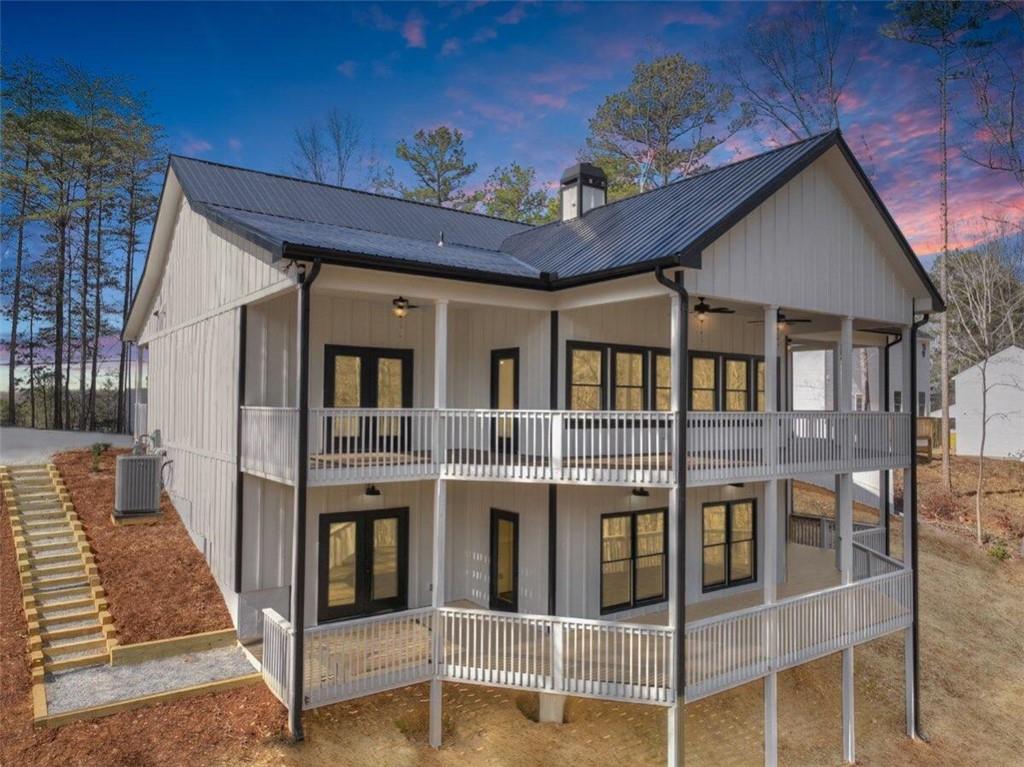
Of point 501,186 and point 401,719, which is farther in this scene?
point 501,186

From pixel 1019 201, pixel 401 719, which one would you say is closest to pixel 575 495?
pixel 401 719

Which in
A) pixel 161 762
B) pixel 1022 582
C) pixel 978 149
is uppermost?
pixel 978 149

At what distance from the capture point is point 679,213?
10.9 meters

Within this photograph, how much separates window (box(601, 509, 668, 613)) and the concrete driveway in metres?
16.4

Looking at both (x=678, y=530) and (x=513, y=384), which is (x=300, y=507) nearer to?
(x=513, y=384)

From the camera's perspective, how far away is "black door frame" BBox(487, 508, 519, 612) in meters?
11.3

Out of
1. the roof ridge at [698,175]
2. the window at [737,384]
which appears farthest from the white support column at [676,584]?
the window at [737,384]

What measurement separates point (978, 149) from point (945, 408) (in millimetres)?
Result: 9907

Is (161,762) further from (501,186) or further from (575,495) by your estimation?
(501,186)

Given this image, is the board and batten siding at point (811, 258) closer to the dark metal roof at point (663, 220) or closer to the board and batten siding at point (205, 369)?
the dark metal roof at point (663, 220)

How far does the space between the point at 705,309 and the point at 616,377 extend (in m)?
2.12

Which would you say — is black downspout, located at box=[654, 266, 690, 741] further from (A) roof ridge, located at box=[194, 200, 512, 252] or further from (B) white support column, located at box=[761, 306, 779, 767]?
(A) roof ridge, located at box=[194, 200, 512, 252]

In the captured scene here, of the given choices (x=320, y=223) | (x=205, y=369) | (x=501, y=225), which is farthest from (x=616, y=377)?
(x=205, y=369)

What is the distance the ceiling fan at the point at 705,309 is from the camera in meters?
10.4
